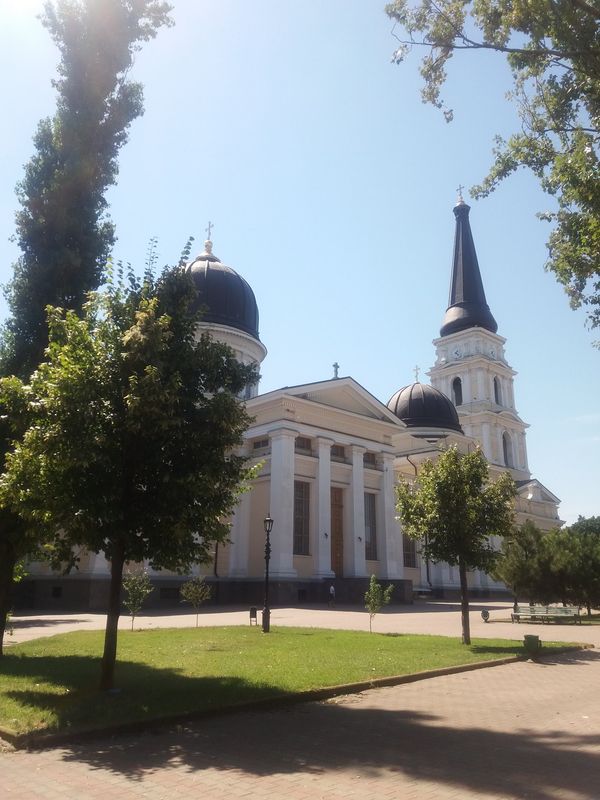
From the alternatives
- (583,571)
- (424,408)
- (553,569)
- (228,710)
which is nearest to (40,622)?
(228,710)

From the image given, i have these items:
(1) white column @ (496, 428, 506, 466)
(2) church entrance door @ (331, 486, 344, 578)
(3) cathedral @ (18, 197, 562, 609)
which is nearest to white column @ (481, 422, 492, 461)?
(1) white column @ (496, 428, 506, 466)

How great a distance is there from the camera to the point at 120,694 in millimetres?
9602

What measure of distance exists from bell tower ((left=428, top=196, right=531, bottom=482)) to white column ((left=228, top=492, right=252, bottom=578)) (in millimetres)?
33826

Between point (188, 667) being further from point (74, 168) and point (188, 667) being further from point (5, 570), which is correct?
point (74, 168)

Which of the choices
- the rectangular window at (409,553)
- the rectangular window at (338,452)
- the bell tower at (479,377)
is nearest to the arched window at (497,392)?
the bell tower at (479,377)

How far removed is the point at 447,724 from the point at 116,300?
28.3 feet

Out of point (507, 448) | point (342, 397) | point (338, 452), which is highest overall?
point (507, 448)

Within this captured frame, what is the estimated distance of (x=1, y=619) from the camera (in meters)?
13.8

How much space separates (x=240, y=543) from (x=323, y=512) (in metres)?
5.52

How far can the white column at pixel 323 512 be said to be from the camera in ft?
121

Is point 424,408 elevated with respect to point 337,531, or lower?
elevated

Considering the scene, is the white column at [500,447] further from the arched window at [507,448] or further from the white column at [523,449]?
the white column at [523,449]

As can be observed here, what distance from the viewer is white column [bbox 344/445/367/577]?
38.9 m

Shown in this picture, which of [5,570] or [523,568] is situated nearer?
[5,570]
